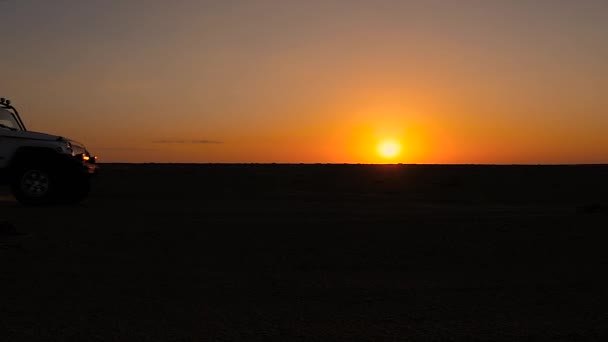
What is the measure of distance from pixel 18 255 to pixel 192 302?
10.8 ft

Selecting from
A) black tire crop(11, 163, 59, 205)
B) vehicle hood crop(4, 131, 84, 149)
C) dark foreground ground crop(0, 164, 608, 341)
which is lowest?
dark foreground ground crop(0, 164, 608, 341)

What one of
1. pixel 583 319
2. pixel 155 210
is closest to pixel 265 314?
pixel 583 319

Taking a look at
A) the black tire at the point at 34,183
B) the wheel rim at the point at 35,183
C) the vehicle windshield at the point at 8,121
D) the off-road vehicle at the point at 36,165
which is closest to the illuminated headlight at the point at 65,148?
the off-road vehicle at the point at 36,165

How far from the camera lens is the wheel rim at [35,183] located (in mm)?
15469

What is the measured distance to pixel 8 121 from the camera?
628 inches

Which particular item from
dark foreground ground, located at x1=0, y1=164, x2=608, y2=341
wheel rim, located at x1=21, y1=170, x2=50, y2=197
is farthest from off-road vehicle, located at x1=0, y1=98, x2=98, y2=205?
dark foreground ground, located at x1=0, y1=164, x2=608, y2=341

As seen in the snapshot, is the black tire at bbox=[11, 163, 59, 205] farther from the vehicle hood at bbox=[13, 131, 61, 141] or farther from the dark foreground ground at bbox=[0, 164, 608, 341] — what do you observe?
the dark foreground ground at bbox=[0, 164, 608, 341]

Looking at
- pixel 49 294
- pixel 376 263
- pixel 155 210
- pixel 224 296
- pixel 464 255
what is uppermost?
pixel 155 210

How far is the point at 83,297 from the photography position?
602cm

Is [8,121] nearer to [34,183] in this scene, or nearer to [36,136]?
[36,136]

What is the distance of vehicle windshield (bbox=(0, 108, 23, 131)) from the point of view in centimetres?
1578

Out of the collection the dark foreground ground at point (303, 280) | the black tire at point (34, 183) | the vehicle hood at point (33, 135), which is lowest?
the dark foreground ground at point (303, 280)

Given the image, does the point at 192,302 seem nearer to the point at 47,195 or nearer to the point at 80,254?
the point at 80,254

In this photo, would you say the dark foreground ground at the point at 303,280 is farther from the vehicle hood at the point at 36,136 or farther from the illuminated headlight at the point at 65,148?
the vehicle hood at the point at 36,136
